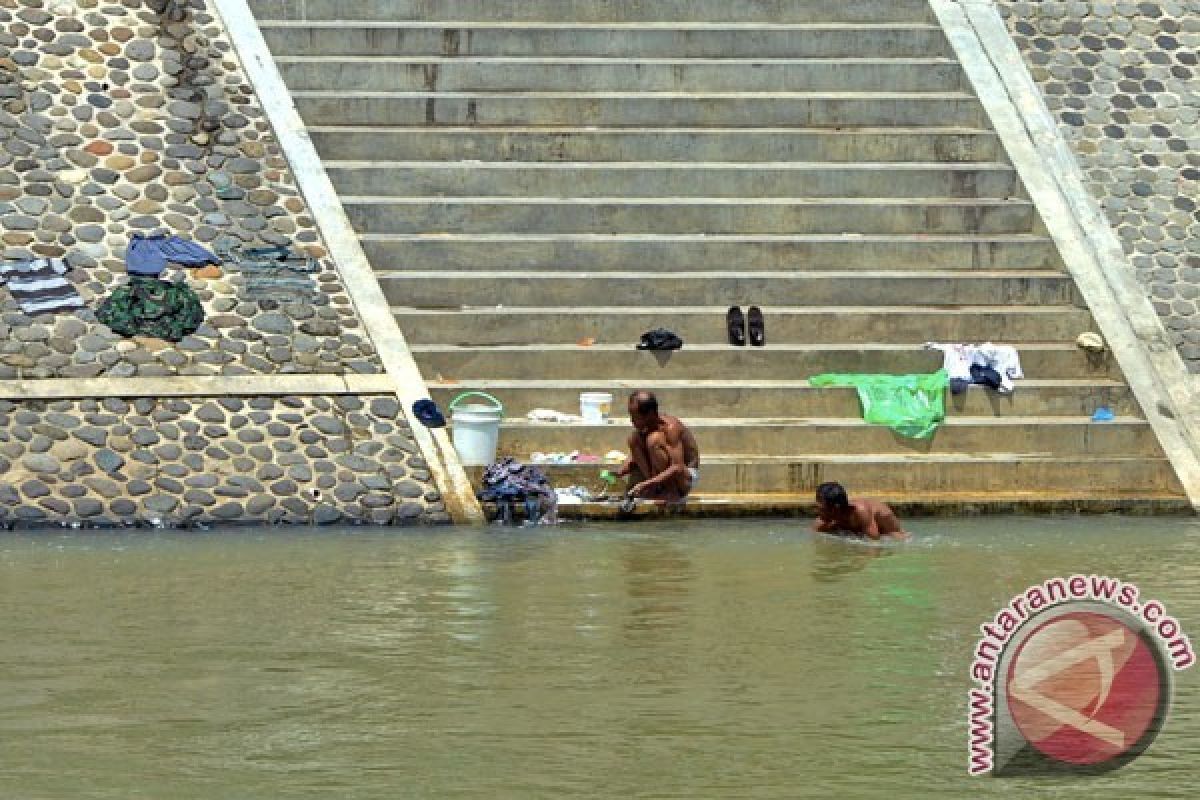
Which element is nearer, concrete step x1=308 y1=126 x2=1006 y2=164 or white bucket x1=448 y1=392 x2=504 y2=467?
white bucket x1=448 y1=392 x2=504 y2=467

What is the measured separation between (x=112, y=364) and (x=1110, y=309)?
6715mm

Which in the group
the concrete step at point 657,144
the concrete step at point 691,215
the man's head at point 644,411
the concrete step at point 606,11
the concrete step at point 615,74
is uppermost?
the concrete step at point 606,11

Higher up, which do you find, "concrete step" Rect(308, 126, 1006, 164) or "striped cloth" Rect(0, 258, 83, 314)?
"concrete step" Rect(308, 126, 1006, 164)

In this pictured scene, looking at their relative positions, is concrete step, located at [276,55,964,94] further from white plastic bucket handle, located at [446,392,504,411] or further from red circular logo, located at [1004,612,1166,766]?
red circular logo, located at [1004,612,1166,766]

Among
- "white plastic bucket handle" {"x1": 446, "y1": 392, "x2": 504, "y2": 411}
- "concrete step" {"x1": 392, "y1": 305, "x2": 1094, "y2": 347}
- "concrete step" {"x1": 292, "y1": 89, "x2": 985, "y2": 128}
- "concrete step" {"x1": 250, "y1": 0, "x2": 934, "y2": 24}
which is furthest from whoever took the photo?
"concrete step" {"x1": 250, "y1": 0, "x2": 934, "y2": 24}

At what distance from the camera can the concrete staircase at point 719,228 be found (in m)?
15.0

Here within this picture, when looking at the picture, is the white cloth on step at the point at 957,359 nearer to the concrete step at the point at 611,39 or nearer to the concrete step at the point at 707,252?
the concrete step at the point at 707,252

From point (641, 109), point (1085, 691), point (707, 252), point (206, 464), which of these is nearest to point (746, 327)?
point (707, 252)

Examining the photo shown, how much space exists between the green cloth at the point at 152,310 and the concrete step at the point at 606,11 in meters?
3.52

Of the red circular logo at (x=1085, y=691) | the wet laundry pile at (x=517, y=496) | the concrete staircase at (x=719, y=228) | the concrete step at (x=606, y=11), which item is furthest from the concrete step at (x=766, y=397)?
the red circular logo at (x=1085, y=691)

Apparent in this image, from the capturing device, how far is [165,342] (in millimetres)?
14773

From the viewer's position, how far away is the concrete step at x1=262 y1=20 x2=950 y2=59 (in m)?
17.6

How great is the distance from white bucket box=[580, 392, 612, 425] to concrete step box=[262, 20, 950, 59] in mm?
3923

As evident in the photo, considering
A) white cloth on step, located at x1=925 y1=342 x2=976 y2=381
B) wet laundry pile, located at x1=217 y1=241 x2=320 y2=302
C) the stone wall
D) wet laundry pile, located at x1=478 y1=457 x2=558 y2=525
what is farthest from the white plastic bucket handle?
the stone wall
